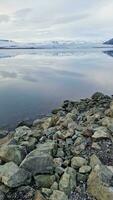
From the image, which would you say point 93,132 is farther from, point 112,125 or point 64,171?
point 64,171

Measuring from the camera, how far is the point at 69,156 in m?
7.15

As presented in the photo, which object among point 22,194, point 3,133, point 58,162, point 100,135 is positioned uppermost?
point 100,135

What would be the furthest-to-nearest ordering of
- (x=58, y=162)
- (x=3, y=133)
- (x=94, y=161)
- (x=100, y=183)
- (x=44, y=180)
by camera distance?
(x=3, y=133)
(x=58, y=162)
(x=94, y=161)
(x=44, y=180)
(x=100, y=183)

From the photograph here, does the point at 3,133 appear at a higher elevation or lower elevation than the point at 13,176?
lower

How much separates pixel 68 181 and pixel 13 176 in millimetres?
1053

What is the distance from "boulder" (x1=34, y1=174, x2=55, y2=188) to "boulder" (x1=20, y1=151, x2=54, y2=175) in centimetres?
16

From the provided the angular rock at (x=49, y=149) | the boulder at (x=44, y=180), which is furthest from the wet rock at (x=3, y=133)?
the boulder at (x=44, y=180)

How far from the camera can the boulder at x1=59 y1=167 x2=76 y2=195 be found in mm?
5973

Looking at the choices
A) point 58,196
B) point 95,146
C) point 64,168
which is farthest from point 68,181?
point 95,146

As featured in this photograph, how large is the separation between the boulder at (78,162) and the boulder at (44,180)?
0.59 m

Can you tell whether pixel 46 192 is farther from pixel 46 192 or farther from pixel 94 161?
pixel 94 161

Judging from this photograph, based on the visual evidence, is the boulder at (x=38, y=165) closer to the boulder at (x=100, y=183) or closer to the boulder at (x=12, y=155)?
the boulder at (x=12, y=155)

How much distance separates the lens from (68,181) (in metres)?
6.09

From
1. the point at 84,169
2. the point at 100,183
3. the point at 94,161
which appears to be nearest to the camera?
the point at 100,183
